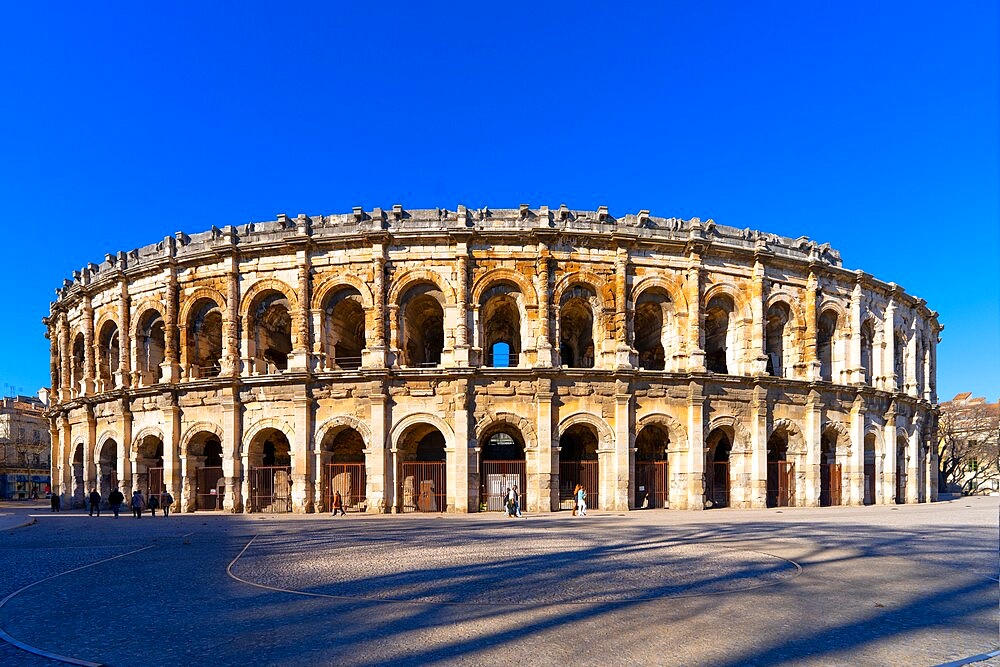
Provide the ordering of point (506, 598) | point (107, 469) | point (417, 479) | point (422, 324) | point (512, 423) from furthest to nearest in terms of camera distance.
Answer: point (422, 324), point (107, 469), point (417, 479), point (512, 423), point (506, 598)

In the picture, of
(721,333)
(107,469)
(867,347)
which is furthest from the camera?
(867,347)

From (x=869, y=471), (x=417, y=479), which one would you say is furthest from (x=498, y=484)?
(x=869, y=471)

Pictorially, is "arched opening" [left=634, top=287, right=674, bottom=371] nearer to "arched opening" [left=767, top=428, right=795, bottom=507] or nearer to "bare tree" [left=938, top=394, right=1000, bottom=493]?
"arched opening" [left=767, top=428, right=795, bottom=507]

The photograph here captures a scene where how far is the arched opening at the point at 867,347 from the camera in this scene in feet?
86.4

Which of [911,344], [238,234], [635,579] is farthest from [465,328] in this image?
[911,344]

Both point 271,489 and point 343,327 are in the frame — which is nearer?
point 271,489

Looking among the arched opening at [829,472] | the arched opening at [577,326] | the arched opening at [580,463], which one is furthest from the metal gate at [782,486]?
the arched opening at [577,326]

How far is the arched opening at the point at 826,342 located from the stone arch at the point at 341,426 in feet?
57.5

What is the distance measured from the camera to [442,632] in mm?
5992

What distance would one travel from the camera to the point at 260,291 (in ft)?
72.5

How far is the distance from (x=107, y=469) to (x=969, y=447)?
5078 centimetres

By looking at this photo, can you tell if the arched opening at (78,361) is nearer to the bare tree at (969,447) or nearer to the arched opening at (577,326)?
the arched opening at (577,326)

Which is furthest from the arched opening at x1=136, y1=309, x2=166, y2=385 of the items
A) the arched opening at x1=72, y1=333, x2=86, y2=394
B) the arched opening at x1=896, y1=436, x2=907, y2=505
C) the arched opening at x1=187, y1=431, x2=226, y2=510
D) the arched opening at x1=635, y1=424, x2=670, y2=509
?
the arched opening at x1=896, y1=436, x2=907, y2=505

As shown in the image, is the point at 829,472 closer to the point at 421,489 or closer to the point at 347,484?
the point at 421,489
